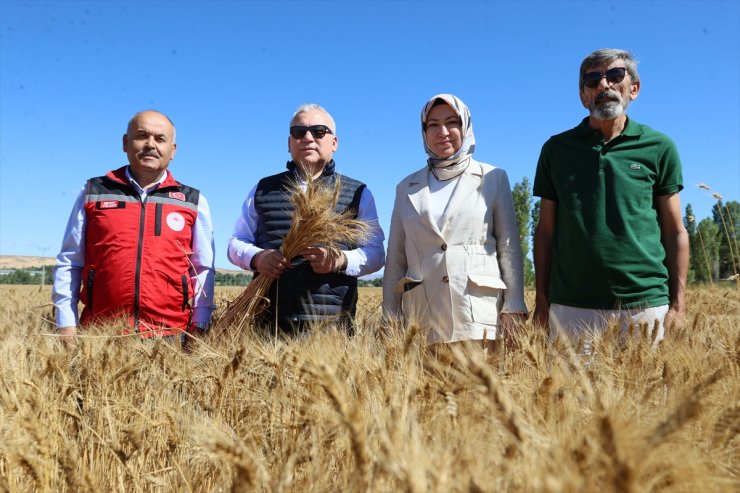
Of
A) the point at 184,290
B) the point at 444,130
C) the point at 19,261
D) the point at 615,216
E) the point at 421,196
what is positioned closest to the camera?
the point at 615,216

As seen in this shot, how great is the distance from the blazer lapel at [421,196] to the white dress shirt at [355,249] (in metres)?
0.38

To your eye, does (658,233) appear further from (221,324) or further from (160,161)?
(160,161)

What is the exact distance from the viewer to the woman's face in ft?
9.77

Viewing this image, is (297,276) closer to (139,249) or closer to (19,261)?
(139,249)

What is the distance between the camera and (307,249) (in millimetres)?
3184

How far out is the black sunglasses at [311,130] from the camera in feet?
11.0

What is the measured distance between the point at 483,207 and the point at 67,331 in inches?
92.0

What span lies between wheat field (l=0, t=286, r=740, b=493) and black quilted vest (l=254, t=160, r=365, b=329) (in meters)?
0.53

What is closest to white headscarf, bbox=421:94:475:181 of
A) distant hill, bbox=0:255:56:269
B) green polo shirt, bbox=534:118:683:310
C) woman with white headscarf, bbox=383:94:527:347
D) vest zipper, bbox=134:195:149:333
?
woman with white headscarf, bbox=383:94:527:347

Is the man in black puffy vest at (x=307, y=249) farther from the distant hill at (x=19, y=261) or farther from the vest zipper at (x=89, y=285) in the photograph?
the distant hill at (x=19, y=261)

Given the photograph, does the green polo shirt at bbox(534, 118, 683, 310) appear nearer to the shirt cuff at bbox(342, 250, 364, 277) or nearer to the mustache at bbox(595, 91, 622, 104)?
the mustache at bbox(595, 91, 622, 104)

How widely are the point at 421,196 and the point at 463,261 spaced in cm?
43

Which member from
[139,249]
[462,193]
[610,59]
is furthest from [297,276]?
[610,59]

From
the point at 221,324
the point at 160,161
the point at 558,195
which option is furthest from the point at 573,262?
the point at 160,161
